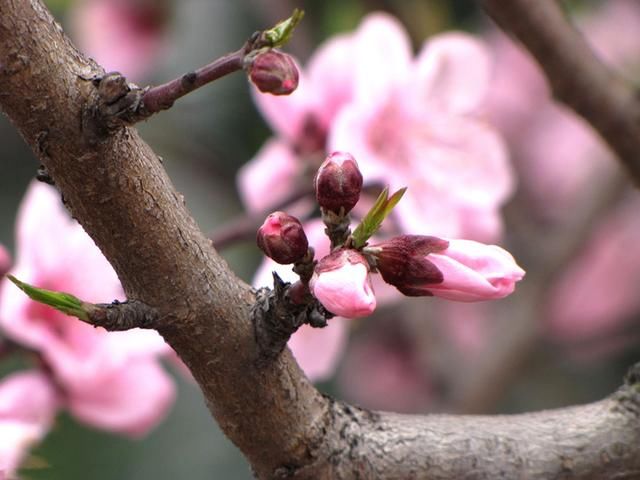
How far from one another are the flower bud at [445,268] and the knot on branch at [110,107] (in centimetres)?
10

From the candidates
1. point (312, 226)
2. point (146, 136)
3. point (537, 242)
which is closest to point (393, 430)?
point (312, 226)

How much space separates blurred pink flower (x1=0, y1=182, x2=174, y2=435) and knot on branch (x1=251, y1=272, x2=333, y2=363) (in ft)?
0.82

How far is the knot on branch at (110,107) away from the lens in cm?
36

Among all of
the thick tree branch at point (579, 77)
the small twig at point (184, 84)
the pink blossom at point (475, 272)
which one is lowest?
the pink blossom at point (475, 272)

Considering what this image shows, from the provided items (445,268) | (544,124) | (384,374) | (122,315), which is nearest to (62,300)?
(122,315)

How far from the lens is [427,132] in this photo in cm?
76

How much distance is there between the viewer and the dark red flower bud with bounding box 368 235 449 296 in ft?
1.30

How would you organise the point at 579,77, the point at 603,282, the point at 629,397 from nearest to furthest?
1. the point at 629,397
2. the point at 579,77
3. the point at 603,282

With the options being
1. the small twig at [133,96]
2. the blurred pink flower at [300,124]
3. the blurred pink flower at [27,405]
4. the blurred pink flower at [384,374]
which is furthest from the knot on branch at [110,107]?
the blurred pink flower at [384,374]

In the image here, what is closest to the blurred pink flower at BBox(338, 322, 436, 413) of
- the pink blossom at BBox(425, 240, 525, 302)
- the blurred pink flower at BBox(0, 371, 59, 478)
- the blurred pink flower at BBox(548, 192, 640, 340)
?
the blurred pink flower at BBox(548, 192, 640, 340)

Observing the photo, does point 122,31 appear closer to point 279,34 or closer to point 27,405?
point 27,405

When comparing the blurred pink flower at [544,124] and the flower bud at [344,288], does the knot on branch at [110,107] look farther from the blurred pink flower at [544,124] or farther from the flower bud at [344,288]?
the blurred pink flower at [544,124]

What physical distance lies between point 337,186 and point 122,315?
9 cm

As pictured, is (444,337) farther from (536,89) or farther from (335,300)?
(335,300)
